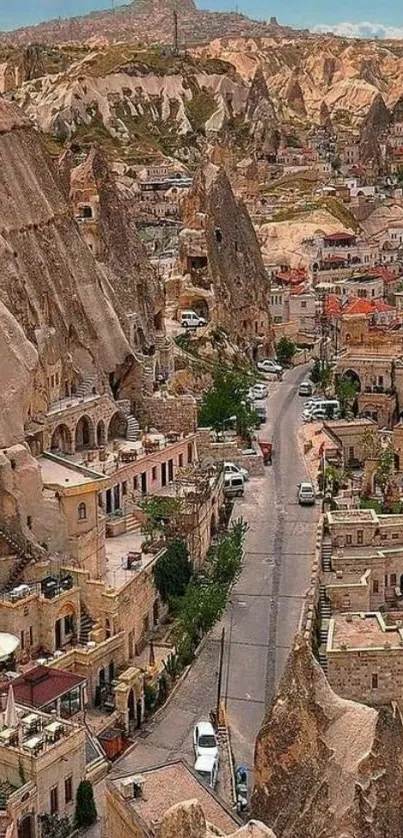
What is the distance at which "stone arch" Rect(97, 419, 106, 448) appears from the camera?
Answer: 52.8 meters

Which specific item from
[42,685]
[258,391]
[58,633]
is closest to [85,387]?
[58,633]

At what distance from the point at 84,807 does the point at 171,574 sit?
12.7m

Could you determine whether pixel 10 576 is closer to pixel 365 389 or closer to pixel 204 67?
pixel 365 389

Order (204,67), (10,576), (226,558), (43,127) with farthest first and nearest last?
(204,67), (43,127), (226,558), (10,576)

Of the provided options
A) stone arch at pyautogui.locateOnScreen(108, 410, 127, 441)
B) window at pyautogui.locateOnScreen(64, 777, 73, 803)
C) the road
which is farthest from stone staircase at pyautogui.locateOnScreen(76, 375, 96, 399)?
window at pyautogui.locateOnScreen(64, 777, 73, 803)

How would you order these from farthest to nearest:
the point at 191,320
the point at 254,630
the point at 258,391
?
the point at 191,320
the point at 258,391
the point at 254,630

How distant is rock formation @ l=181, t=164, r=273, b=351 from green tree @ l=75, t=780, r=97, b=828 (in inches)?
1837

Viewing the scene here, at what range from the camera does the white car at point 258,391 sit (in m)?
70.2

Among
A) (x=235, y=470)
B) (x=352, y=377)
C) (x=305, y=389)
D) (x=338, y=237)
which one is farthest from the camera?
(x=338, y=237)

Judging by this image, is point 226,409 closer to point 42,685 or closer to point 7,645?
point 7,645

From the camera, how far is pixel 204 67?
163000 millimetres

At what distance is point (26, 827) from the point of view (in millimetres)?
30750

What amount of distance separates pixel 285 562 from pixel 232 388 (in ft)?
58.9

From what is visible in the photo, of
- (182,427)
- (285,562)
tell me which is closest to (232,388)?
(182,427)
